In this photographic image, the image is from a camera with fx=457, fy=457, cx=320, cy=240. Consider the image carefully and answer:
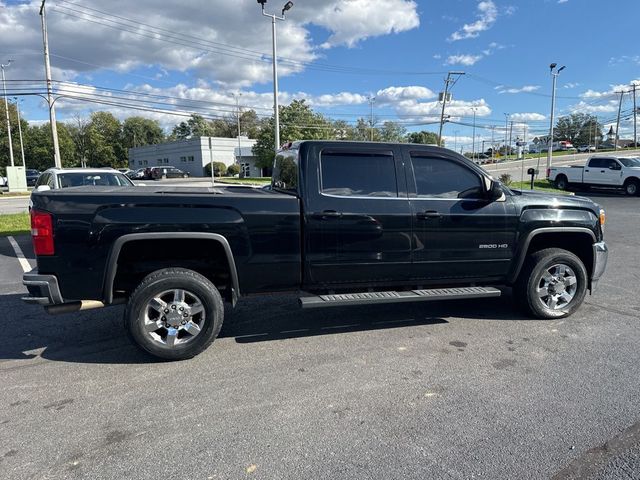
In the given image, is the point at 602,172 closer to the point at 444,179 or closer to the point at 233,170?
the point at 444,179

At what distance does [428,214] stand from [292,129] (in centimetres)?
5072

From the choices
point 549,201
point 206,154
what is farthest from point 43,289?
point 206,154

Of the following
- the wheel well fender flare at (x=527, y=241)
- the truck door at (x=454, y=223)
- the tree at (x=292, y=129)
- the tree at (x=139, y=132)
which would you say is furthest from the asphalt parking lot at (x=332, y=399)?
the tree at (x=139, y=132)

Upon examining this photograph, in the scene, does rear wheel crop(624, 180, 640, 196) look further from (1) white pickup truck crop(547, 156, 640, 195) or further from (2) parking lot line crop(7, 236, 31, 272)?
(2) parking lot line crop(7, 236, 31, 272)

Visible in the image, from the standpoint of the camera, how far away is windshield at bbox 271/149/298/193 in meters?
4.67

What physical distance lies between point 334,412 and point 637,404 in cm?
219

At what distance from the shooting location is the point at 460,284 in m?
5.05

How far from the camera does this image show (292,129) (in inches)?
2108

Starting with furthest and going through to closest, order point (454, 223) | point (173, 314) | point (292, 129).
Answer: point (292, 129) < point (454, 223) < point (173, 314)

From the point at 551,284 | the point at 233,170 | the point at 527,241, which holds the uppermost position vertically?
the point at 233,170

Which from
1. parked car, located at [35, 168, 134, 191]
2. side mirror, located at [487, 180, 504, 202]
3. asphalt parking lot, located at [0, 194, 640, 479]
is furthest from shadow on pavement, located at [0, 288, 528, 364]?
parked car, located at [35, 168, 134, 191]

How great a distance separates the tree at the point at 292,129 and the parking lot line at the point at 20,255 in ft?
132

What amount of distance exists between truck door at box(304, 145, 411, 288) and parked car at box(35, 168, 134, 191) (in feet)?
23.7

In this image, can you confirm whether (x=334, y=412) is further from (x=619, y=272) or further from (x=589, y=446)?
(x=619, y=272)
